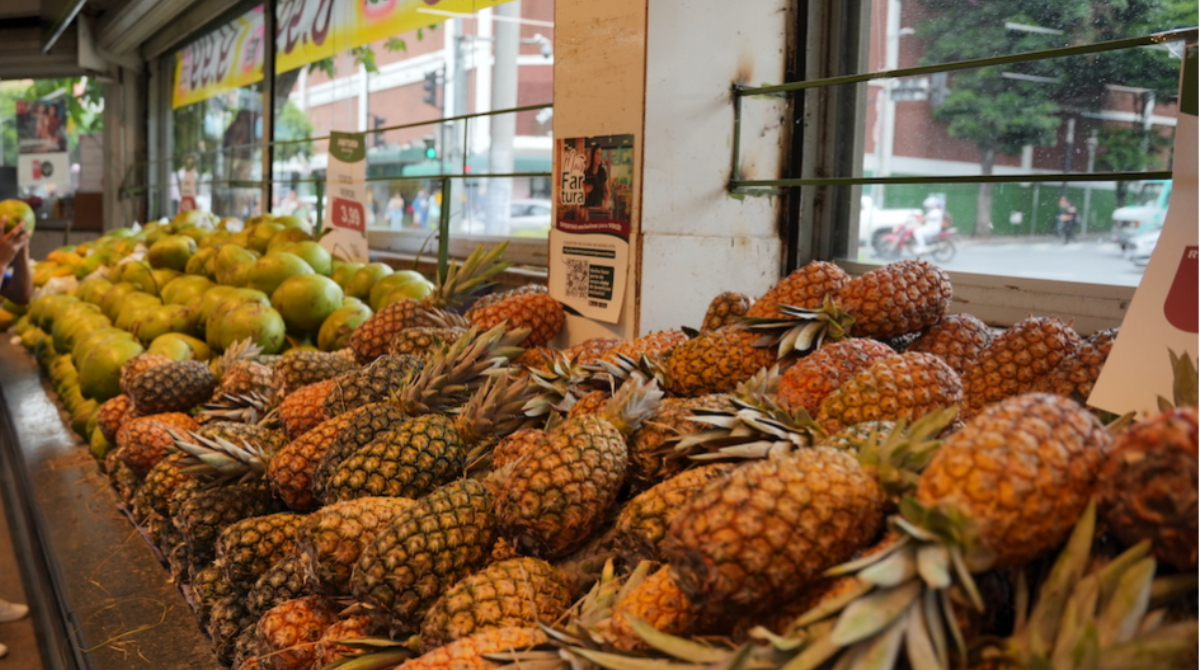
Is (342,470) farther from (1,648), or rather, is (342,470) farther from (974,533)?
(1,648)

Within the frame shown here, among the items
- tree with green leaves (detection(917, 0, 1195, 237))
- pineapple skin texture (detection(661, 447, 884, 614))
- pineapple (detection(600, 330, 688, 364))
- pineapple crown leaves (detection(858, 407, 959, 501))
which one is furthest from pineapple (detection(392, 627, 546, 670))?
tree with green leaves (detection(917, 0, 1195, 237))

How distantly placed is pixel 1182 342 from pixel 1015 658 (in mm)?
673

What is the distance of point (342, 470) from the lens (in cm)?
209

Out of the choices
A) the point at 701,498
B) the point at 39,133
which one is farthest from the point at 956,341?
the point at 39,133

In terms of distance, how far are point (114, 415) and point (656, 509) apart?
3.06m

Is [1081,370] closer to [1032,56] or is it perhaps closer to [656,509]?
[1032,56]

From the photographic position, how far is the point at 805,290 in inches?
90.2

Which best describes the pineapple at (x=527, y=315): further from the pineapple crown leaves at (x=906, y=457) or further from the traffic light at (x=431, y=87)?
the traffic light at (x=431, y=87)

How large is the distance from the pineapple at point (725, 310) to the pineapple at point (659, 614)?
1218mm

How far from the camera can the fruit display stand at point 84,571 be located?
229cm

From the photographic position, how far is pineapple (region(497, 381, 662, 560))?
67.5 inches

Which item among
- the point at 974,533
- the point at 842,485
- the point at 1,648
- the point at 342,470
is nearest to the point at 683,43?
the point at 342,470

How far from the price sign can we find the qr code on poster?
80.1 inches

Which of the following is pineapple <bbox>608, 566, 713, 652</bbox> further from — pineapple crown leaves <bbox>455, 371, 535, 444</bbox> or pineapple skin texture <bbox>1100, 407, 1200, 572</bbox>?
pineapple crown leaves <bbox>455, 371, 535, 444</bbox>
